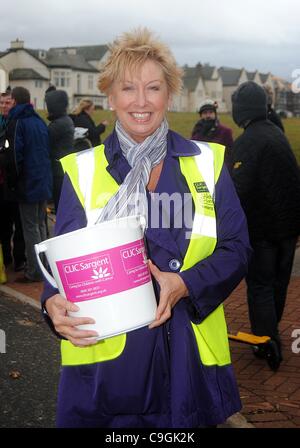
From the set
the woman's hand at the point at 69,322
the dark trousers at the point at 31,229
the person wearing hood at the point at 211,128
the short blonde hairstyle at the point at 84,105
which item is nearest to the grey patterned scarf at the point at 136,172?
the woman's hand at the point at 69,322

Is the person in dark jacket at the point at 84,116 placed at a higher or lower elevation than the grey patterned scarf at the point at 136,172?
lower

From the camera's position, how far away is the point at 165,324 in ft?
6.97

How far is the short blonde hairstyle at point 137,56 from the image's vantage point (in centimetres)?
221

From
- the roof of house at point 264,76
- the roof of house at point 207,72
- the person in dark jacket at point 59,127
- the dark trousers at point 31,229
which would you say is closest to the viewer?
the dark trousers at point 31,229

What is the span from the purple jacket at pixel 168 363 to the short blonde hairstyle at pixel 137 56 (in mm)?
348

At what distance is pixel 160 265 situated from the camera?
2086mm

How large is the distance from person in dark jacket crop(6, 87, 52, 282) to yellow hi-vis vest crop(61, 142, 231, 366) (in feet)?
16.3

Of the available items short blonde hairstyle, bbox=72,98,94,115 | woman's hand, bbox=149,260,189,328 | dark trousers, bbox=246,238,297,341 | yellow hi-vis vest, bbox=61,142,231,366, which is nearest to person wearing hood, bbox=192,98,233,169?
short blonde hairstyle, bbox=72,98,94,115

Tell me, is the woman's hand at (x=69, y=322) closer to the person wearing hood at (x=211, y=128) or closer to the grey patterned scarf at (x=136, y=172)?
the grey patterned scarf at (x=136, y=172)

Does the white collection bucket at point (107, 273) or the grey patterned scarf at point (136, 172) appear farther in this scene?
the grey patterned scarf at point (136, 172)

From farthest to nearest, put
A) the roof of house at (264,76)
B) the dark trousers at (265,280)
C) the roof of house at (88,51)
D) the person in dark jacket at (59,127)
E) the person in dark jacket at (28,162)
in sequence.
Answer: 1. the roof of house at (264,76)
2. the roof of house at (88,51)
3. the person in dark jacket at (59,127)
4. the person in dark jacket at (28,162)
5. the dark trousers at (265,280)

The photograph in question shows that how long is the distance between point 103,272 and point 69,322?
0.21 metres

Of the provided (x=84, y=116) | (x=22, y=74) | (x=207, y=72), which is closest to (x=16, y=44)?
(x=22, y=74)
